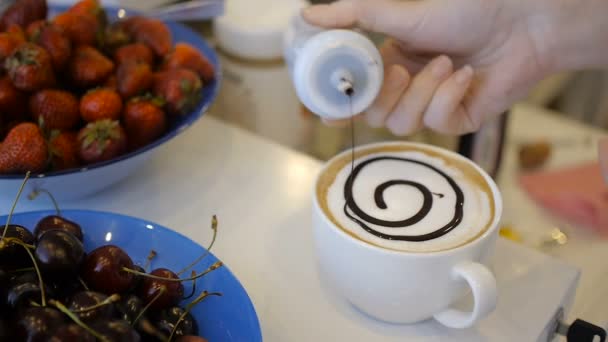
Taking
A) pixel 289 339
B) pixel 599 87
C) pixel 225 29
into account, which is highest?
pixel 225 29

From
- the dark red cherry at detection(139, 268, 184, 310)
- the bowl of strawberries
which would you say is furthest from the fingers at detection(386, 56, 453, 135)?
the dark red cherry at detection(139, 268, 184, 310)

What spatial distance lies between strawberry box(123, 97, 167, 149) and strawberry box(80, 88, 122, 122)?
15mm

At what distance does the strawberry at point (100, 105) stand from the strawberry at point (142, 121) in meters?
0.02

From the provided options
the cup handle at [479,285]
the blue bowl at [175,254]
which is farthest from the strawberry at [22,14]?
the cup handle at [479,285]

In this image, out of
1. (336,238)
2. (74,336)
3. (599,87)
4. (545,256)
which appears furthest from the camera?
(599,87)

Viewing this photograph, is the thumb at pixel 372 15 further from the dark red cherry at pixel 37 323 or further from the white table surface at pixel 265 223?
the dark red cherry at pixel 37 323

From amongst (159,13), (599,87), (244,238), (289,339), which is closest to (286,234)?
(244,238)

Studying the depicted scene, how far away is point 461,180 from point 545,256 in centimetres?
15

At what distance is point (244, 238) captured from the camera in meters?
0.68

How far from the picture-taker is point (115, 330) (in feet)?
1.38

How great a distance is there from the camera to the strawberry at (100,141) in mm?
662

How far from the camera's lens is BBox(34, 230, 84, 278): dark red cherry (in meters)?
0.47

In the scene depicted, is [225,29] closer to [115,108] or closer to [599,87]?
[115,108]

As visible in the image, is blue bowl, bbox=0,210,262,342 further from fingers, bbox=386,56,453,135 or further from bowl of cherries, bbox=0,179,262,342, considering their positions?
fingers, bbox=386,56,453,135
